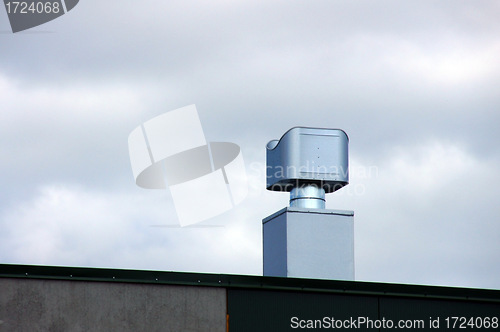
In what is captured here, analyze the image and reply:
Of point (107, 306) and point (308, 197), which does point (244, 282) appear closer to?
point (107, 306)

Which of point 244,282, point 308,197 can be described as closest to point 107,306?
point 244,282

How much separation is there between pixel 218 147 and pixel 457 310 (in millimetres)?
8641

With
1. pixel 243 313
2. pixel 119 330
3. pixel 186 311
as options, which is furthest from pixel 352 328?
pixel 119 330

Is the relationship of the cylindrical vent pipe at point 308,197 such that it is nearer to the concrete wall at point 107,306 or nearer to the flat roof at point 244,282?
the flat roof at point 244,282

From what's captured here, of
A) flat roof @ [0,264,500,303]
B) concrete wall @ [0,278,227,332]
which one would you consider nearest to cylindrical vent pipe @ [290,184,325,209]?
flat roof @ [0,264,500,303]

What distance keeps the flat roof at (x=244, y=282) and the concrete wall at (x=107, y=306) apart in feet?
0.41

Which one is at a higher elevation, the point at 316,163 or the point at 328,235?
the point at 316,163

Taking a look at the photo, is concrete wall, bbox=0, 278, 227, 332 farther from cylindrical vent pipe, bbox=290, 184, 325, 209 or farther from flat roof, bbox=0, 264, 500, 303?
cylindrical vent pipe, bbox=290, 184, 325, 209

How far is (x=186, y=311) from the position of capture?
1661 cm

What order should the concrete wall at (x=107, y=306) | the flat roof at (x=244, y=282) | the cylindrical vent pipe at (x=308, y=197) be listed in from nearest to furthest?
the concrete wall at (x=107, y=306) → the flat roof at (x=244, y=282) → the cylindrical vent pipe at (x=308, y=197)

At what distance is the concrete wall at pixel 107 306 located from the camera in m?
15.7

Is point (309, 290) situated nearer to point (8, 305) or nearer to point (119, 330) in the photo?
point (119, 330)

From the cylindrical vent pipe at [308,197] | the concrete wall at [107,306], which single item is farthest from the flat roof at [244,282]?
the cylindrical vent pipe at [308,197]

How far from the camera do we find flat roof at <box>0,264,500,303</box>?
626 inches
